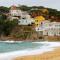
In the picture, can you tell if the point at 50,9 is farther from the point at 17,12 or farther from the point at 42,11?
the point at 17,12

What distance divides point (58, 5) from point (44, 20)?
662 mm

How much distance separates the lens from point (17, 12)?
8.89 metres

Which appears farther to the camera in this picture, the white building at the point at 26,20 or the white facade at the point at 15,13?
the white facade at the point at 15,13

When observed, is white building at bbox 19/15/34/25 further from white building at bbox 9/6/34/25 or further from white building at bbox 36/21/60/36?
white building at bbox 36/21/60/36

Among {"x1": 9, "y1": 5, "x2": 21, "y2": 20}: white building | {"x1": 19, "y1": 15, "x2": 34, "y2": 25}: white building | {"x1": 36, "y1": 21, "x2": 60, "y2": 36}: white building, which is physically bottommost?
{"x1": 36, "y1": 21, "x2": 60, "y2": 36}: white building

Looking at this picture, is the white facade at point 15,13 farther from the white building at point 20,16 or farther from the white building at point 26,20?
the white building at point 26,20

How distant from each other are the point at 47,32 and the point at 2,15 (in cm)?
154

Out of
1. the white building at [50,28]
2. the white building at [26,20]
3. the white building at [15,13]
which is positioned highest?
the white building at [15,13]

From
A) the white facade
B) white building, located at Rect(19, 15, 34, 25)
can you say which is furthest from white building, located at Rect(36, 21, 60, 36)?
the white facade

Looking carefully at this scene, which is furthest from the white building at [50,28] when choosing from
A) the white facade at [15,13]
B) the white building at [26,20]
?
the white facade at [15,13]

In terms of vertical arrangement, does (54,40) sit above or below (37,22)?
below

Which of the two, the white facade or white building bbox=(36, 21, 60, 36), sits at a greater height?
the white facade

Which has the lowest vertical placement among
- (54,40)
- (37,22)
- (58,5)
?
(54,40)

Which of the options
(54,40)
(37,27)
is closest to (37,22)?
(37,27)
